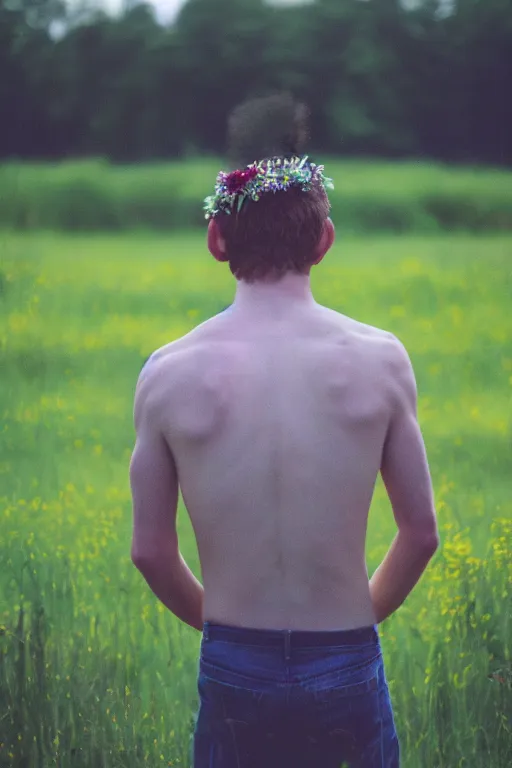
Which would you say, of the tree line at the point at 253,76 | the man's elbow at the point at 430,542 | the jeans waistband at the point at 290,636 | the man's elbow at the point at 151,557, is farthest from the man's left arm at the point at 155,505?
the tree line at the point at 253,76

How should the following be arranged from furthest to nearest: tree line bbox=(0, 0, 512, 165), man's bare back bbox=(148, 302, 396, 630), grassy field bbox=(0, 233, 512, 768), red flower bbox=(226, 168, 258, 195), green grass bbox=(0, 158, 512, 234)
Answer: green grass bbox=(0, 158, 512, 234) < tree line bbox=(0, 0, 512, 165) < grassy field bbox=(0, 233, 512, 768) < red flower bbox=(226, 168, 258, 195) < man's bare back bbox=(148, 302, 396, 630)

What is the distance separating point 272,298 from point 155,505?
0.41 meters

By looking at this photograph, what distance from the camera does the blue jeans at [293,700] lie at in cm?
171

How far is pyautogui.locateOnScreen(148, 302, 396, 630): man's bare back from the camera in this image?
1.70 m

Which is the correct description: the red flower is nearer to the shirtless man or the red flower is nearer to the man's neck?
the shirtless man

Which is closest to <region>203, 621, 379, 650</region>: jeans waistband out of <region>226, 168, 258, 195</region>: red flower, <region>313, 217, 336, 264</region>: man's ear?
<region>313, 217, 336, 264</region>: man's ear

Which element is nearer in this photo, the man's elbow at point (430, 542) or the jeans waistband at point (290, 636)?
the jeans waistband at point (290, 636)

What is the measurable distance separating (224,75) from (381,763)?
17.7 metres

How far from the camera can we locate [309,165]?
182cm

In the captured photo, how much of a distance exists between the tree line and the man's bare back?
10.4 meters

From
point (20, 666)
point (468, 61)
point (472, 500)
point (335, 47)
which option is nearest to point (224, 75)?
point (335, 47)

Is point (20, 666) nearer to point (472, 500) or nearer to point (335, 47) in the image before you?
point (472, 500)

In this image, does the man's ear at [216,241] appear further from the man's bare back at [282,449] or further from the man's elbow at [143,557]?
the man's elbow at [143,557]

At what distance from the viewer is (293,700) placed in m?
1.71
